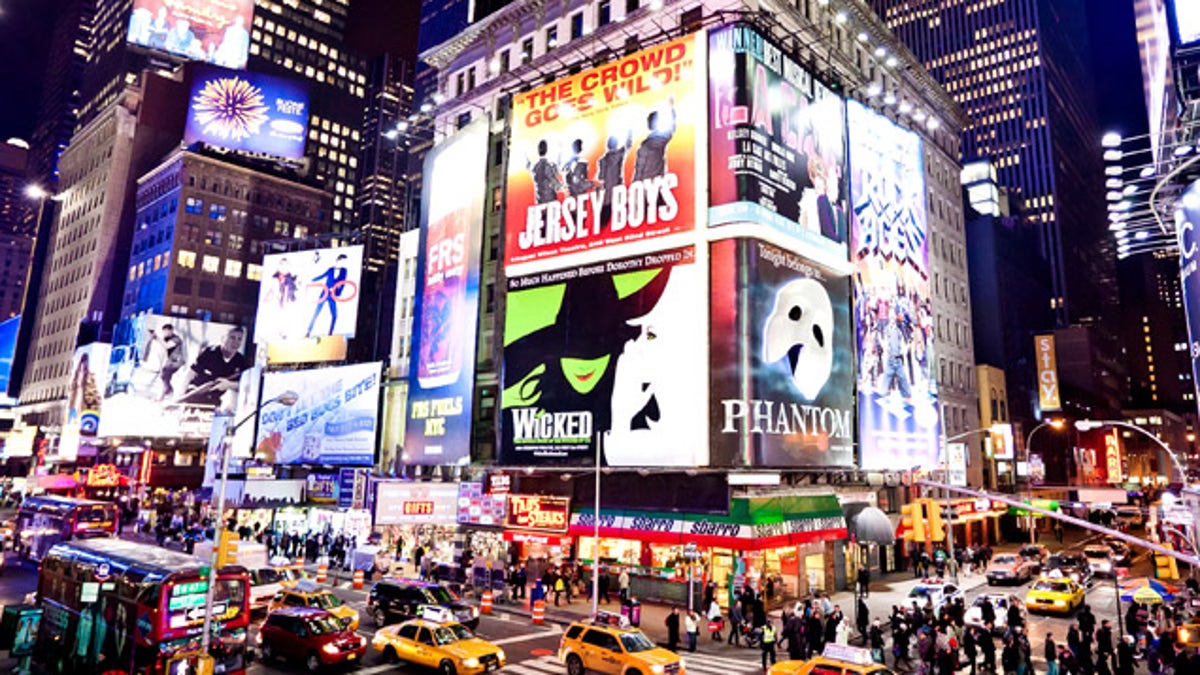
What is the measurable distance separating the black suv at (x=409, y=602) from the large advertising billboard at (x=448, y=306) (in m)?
19.0

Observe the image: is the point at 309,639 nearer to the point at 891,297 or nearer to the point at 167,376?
the point at 891,297

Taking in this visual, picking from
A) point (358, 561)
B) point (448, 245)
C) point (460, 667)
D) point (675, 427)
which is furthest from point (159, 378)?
point (460, 667)

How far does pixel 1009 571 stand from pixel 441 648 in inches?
1306

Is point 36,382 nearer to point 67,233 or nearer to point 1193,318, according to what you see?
point 67,233

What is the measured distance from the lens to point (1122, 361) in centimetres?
16762

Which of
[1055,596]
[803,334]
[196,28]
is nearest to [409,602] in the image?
[803,334]

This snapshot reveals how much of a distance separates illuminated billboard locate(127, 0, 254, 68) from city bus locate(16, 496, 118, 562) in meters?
73.4

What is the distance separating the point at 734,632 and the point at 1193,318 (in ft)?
97.3

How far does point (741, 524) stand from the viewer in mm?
35344

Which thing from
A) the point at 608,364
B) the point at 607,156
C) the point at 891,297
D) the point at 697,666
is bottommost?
the point at 697,666

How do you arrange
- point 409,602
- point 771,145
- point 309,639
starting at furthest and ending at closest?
point 771,145 < point 409,602 < point 309,639

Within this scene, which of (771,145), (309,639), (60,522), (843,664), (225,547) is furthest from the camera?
(771,145)

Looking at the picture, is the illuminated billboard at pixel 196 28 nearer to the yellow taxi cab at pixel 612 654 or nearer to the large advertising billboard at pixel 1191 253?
the yellow taxi cab at pixel 612 654

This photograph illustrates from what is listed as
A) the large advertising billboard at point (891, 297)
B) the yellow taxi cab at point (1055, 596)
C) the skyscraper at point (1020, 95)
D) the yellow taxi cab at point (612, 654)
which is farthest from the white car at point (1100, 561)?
the skyscraper at point (1020, 95)
